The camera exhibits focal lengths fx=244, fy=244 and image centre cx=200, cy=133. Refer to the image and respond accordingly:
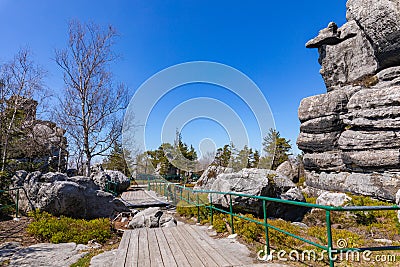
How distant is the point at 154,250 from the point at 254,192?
208 inches

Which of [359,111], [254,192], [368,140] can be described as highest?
[359,111]

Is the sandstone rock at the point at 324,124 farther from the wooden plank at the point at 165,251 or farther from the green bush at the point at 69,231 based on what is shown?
the green bush at the point at 69,231

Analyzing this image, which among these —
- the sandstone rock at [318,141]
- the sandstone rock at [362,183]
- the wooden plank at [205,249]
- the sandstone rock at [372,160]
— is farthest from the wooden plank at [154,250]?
the sandstone rock at [318,141]

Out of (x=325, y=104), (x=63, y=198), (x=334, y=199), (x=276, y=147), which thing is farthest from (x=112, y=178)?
(x=276, y=147)

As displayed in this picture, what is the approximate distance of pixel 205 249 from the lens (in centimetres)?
445

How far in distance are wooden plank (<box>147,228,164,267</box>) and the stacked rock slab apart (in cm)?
1293

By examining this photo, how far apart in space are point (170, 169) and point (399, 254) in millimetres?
34247

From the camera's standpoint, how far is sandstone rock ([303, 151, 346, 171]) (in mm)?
16714

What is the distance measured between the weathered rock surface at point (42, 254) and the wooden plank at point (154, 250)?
1451 mm

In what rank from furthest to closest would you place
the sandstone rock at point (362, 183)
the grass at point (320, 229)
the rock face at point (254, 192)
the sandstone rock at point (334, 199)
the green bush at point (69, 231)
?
the sandstone rock at point (362, 183) → the sandstone rock at point (334, 199) → the rock face at point (254, 192) → the green bush at point (69, 231) → the grass at point (320, 229)

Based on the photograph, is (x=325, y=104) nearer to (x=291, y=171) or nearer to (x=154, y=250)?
(x=291, y=171)

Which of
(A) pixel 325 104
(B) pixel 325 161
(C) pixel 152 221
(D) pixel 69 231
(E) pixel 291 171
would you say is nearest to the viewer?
(D) pixel 69 231

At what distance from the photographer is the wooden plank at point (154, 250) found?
3873 mm

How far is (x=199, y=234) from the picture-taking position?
5547 mm
